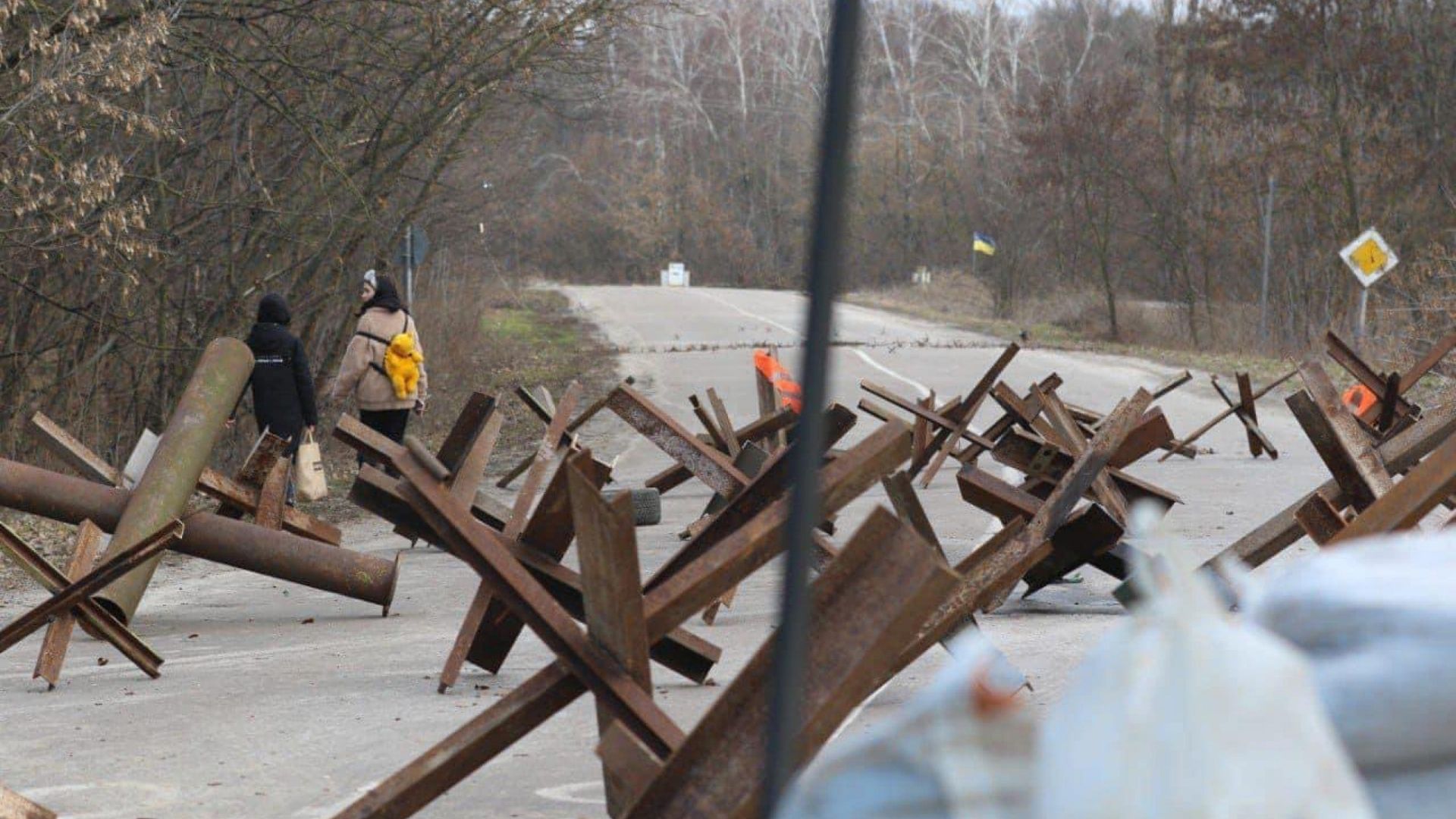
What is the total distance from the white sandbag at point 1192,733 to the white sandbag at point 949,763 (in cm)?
11

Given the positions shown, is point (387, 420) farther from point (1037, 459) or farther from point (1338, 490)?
point (1338, 490)

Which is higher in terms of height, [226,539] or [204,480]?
[204,480]

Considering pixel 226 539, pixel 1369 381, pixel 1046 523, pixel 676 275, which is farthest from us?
pixel 676 275

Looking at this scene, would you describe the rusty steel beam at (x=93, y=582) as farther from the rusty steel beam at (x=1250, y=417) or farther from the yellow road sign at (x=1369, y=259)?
the yellow road sign at (x=1369, y=259)

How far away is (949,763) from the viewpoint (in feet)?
5.76

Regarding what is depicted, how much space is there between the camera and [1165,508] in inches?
355

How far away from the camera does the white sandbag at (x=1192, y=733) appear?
60.7 inches

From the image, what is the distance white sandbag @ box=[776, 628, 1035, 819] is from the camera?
1734 mm

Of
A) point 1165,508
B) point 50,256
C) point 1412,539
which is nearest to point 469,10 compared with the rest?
point 50,256

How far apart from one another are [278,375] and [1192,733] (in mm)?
12691

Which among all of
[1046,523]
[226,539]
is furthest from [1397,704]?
[226,539]

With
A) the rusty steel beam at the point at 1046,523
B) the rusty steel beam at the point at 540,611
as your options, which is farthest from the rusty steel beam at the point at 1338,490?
the rusty steel beam at the point at 540,611

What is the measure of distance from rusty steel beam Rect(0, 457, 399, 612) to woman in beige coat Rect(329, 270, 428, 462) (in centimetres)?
582

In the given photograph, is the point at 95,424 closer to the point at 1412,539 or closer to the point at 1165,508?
the point at 1165,508
